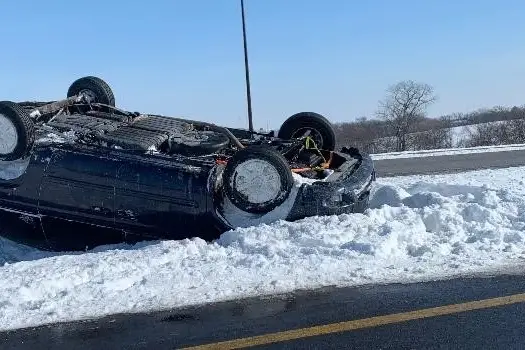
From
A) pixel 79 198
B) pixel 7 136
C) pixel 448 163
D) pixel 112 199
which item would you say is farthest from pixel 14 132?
→ pixel 448 163

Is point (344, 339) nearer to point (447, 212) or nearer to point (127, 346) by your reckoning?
point (127, 346)

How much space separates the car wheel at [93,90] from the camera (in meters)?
8.15

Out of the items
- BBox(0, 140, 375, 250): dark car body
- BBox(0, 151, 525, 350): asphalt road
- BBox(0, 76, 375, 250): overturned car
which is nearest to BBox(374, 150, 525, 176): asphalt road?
BBox(0, 76, 375, 250): overturned car

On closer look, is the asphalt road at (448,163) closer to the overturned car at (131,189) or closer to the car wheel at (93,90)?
the car wheel at (93,90)

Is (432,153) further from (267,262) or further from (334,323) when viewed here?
(334,323)

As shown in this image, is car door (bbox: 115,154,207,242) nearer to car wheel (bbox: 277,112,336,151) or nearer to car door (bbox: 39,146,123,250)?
car door (bbox: 39,146,123,250)

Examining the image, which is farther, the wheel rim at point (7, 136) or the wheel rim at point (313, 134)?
the wheel rim at point (313, 134)

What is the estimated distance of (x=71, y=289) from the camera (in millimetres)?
4551

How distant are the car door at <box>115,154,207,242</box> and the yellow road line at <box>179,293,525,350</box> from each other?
85.8 inches

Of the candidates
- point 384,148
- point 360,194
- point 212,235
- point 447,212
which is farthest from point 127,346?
point 384,148

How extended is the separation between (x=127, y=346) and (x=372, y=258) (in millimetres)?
2291

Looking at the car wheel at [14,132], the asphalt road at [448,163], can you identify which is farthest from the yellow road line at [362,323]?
the asphalt road at [448,163]

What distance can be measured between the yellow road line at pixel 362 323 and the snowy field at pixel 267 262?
616 millimetres

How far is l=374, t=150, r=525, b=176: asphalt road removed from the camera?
1484cm
